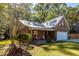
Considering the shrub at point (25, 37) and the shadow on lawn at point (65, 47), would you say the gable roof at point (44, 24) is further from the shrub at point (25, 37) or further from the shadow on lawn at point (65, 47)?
the shadow on lawn at point (65, 47)

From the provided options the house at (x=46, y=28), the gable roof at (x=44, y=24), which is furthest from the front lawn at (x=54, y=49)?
the gable roof at (x=44, y=24)

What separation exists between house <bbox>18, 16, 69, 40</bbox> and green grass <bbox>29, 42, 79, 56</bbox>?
0.34 ft

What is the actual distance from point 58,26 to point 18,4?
63cm

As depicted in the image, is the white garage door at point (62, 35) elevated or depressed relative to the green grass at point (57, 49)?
elevated

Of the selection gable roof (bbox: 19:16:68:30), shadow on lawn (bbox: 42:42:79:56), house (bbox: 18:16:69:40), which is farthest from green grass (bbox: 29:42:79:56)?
gable roof (bbox: 19:16:68:30)

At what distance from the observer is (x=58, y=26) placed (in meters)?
4.17

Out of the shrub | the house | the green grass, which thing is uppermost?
the house

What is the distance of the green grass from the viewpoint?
4.08 metres

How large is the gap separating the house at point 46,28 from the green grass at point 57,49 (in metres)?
0.10

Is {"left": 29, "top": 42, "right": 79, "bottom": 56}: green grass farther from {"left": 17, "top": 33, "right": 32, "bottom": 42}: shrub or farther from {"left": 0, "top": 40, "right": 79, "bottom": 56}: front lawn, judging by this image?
{"left": 17, "top": 33, "right": 32, "bottom": 42}: shrub

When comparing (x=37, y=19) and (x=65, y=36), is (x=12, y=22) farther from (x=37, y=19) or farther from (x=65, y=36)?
(x=65, y=36)

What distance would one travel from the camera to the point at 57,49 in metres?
4.09

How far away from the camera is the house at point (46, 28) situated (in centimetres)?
412

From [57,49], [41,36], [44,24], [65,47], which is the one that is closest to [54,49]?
[57,49]
